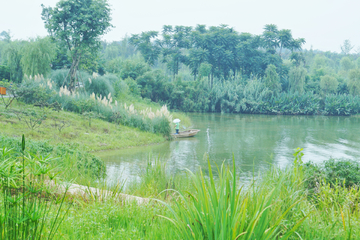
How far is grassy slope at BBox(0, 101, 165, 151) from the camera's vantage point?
10.5 meters

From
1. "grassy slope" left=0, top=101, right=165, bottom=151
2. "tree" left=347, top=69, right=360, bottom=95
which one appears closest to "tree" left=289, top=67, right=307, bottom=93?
"tree" left=347, top=69, right=360, bottom=95

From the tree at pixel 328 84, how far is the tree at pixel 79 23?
30749 mm

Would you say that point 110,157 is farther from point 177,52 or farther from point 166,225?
point 177,52

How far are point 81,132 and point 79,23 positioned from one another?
734 centimetres

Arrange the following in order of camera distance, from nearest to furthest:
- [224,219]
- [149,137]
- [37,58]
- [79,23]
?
[224,219]
[149,137]
[79,23]
[37,58]

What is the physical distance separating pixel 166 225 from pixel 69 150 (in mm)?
4482

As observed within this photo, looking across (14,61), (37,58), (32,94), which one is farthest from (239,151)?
(14,61)

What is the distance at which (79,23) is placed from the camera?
54.1 feet

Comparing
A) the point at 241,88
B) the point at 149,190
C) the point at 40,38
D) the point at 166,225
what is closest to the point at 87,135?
the point at 149,190

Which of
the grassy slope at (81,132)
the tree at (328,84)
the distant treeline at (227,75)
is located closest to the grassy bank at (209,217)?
the grassy slope at (81,132)

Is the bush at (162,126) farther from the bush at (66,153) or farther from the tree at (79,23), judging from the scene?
the bush at (66,153)

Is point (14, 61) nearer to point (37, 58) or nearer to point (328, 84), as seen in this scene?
point (37, 58)

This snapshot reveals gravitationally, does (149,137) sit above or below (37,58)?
below

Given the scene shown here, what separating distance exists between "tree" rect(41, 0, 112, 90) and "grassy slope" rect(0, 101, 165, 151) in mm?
4762
